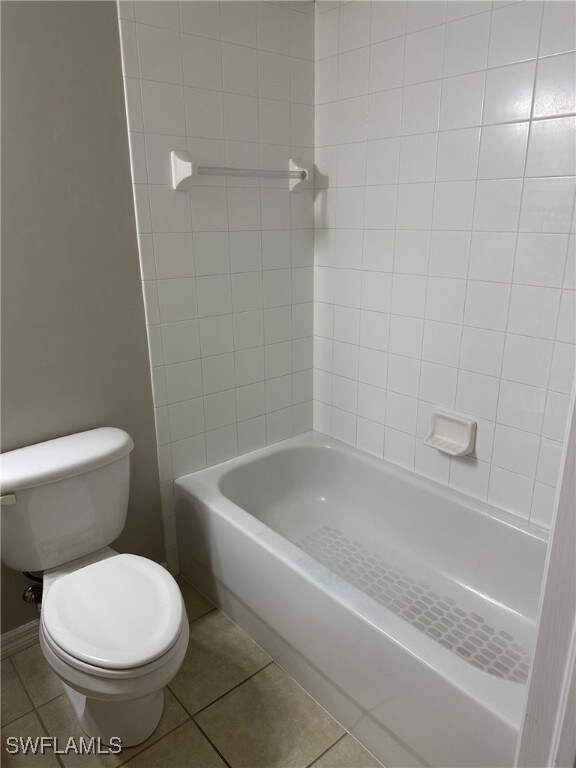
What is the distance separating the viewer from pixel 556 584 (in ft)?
1.69

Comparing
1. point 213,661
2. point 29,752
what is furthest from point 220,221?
point 29,752

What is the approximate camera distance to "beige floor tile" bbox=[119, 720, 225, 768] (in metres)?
1.47

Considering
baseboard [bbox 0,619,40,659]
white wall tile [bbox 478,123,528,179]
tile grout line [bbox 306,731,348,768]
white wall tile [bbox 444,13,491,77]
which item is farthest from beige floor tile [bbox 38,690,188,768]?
white wall tile [bbox 444,13,491,77]

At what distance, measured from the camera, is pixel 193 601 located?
6.77 ft

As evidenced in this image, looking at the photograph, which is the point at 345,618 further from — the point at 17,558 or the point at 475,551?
the point at 17,558

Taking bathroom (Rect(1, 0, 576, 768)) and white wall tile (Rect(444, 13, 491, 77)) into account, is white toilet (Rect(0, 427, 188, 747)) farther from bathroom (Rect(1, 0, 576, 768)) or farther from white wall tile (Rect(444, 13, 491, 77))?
white wall tile (Rect(444, 13, 491, 77))

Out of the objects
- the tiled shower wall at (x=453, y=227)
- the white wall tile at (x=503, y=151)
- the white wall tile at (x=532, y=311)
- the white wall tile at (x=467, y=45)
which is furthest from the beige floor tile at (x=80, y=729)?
the white wall tile at (x=467, y=45)

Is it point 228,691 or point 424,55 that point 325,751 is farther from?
point 424,55

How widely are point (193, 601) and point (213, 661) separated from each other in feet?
0.99

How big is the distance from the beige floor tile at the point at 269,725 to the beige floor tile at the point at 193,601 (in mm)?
366

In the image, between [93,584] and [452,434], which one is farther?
[452,434]

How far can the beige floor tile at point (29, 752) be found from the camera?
4.82ft

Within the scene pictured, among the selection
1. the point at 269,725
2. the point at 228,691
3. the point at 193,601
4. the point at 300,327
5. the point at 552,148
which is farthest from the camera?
the point at 300,327

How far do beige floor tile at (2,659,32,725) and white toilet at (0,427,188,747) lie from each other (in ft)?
0.41
